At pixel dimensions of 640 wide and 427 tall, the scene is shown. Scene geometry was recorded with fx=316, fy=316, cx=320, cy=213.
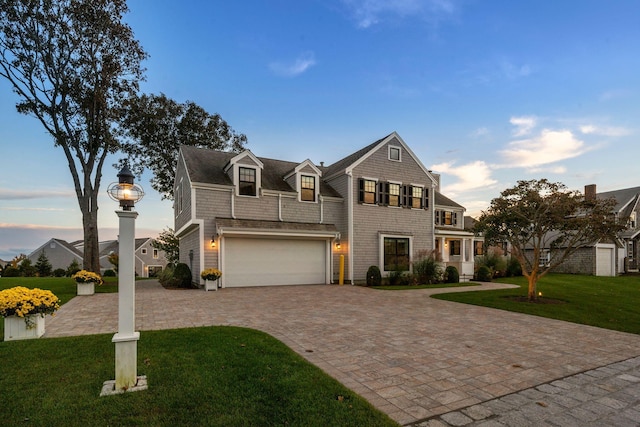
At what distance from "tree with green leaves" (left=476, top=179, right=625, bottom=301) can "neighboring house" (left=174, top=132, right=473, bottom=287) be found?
682 cm

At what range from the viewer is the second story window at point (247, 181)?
15.3 m

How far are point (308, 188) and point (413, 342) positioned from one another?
11914 mm

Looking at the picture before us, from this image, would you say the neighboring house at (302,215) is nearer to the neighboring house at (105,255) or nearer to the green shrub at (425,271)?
the green shrub at (425,271)

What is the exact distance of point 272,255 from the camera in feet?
51.3

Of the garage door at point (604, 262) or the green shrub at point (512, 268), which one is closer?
the green shrub at point (512, 268)

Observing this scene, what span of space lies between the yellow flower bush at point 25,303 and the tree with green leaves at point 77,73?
12497 mm

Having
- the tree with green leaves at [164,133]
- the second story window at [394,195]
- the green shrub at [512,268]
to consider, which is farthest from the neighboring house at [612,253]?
the tree with green leaves at [164,133]

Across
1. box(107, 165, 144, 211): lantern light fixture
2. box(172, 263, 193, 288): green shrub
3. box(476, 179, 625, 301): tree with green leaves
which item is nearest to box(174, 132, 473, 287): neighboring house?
box(172, 263, 193, 288): green shrub

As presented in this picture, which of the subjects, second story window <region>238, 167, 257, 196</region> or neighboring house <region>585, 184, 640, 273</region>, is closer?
second story window <region>238, 167, 257, 196</region>

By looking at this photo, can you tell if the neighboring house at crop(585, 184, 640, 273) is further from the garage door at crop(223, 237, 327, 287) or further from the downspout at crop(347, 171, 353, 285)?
the garage door at crop(223, 237, 327, 287)

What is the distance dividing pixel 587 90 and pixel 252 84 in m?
15.4

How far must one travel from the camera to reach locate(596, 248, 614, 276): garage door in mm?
23719

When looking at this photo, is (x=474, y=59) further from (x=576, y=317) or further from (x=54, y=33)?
(x=54, y=33)

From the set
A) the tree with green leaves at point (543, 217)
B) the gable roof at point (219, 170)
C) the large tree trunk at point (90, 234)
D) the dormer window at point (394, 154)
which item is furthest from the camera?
the dormer window at point (394, 154)
